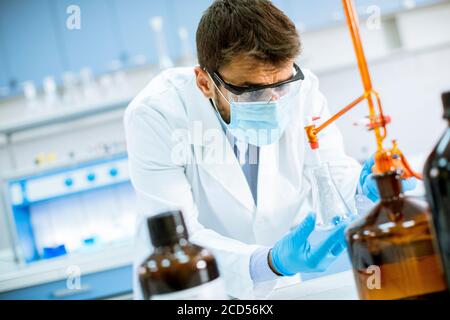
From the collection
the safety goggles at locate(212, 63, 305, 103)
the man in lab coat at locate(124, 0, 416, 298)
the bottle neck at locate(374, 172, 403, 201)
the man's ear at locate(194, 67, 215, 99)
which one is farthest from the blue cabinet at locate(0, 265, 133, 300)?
the bottle neck at locate(374, 172, 403, 201)

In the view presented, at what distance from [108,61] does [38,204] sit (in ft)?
3.22

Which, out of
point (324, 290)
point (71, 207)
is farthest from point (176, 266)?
point (71, 207)

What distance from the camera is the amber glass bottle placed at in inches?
23.0

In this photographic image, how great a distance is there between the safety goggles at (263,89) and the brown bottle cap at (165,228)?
65 cm

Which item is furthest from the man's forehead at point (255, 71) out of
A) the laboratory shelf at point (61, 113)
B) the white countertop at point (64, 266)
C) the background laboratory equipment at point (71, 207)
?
the laboratory shelf at point (61, 113)

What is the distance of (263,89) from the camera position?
1195 mm

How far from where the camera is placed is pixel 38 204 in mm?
2938

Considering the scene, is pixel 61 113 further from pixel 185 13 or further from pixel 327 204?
pixel 327 204

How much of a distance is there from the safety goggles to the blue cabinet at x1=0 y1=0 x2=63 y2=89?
209 cm

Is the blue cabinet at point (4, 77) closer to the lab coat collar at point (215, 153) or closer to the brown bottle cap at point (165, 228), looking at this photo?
the lab coat collar at point (215, 153)

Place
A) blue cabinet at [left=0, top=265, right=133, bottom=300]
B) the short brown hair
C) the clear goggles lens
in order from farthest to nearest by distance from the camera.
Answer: blue cabinet at [left=0, top=265, right=133, bottom=300] < the clear goggles lens < the short brown hair

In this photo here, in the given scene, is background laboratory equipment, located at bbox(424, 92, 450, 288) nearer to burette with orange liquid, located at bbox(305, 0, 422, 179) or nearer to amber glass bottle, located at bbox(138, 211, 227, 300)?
burette with orange liquid, located at bbox(305, 0, 422, 179)

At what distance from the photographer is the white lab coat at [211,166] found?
4.24 ft
